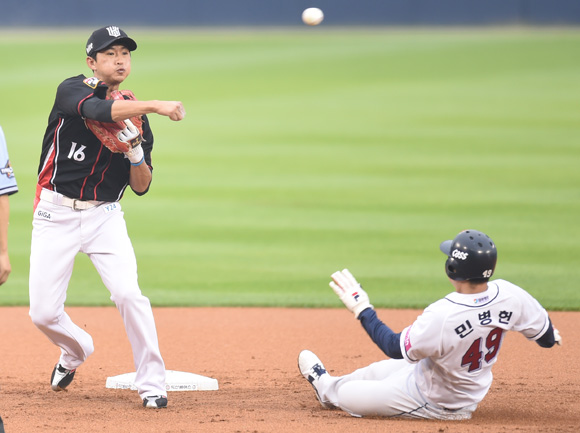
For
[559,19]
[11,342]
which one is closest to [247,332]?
[11,342]

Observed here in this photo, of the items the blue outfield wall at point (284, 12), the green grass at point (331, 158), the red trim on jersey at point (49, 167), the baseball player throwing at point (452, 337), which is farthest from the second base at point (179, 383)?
the blue outfield wall at point (284, 12)

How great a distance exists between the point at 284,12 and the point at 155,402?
1038 inches

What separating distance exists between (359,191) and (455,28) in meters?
17.6

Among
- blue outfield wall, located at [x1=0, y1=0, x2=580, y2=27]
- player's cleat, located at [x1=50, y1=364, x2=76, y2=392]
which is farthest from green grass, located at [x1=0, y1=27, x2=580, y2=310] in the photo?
player's cleat, located at [x1=50, y1=364, x2=76, y2=392]

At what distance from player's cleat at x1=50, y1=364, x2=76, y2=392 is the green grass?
2996 mm

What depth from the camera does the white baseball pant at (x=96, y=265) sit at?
509cm

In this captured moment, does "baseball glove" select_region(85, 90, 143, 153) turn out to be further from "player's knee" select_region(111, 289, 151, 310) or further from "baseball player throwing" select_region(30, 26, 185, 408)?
"player's knee" select_region(111, 289, 151, 310)

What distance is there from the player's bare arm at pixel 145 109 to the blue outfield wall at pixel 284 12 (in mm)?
24963

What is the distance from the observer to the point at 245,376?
606 centimetres

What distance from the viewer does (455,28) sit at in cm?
3023

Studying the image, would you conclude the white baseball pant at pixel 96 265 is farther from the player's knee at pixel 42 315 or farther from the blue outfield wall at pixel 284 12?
the blue outfield wall at pixel 284 12

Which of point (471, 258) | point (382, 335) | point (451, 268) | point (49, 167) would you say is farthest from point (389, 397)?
point (49, 167)

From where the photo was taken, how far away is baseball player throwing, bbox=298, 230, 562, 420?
4.47 metres

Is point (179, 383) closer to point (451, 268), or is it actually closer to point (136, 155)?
point (136, 155)
